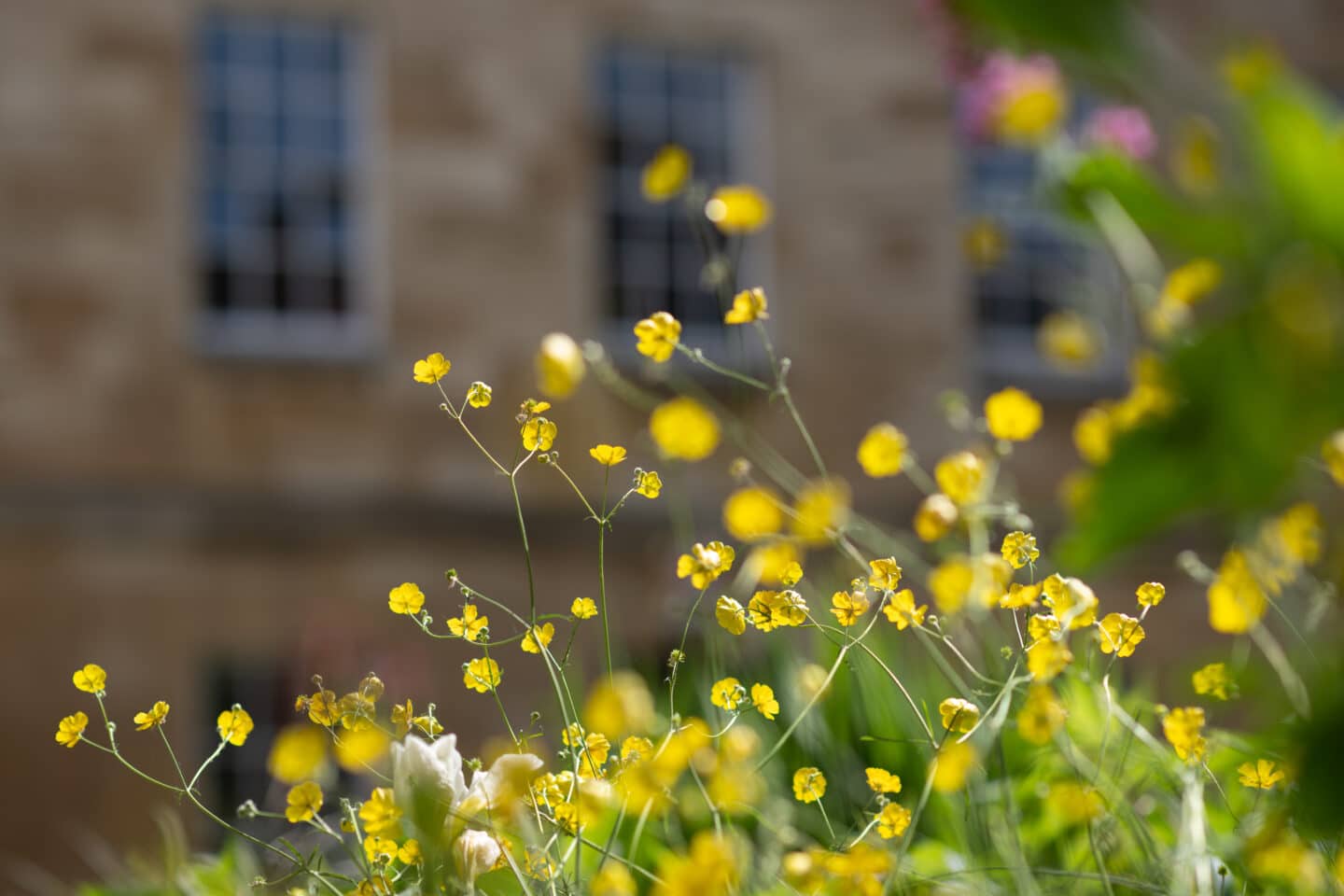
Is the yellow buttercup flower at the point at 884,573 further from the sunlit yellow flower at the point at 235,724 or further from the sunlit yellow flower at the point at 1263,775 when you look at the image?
the sunlit yellow flower at the point at 235,724

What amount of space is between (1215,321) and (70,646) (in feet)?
23.0

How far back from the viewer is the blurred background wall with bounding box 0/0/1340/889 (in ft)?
23.0

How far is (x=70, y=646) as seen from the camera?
22.8 feet

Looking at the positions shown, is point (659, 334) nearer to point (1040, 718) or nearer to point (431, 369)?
point (431, 369)

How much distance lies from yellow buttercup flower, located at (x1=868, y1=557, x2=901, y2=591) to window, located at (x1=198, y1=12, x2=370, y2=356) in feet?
21.5

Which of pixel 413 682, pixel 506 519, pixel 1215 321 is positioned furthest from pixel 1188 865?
pixel 506 519

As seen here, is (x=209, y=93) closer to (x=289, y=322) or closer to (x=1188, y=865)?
(x=289, y=322)

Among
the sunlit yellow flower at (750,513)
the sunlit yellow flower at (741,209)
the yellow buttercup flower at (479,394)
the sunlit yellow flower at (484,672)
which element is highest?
the sunlit yellow flower at (741,209)

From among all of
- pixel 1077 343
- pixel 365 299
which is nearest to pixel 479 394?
pixel 1077 343

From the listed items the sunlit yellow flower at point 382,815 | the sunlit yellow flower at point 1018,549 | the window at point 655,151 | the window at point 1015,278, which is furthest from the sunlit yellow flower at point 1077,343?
the window at point 1015,278

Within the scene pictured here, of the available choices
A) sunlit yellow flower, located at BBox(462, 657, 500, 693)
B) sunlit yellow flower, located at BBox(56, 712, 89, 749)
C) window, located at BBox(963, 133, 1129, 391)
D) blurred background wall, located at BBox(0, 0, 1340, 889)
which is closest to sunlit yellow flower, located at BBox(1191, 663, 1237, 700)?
sunlit yellow flower, located at BBox(462, 657, 500, 693)

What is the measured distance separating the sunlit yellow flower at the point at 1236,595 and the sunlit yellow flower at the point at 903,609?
195mm

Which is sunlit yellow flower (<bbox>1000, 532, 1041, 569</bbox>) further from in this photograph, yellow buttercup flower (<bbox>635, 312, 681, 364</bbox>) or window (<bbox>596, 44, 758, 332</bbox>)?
window (<bbox>596, 44, 758, 332</bbox>)

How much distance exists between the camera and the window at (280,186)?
7535mm
